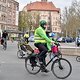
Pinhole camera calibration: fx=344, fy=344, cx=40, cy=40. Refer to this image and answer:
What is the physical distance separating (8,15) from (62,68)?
346ft

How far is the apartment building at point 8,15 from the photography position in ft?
352

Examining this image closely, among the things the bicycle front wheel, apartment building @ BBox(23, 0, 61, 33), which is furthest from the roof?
the bicycle front wheel

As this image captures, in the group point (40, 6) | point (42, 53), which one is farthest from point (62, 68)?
point (40, 6)

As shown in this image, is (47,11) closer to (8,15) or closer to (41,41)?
(8,15)

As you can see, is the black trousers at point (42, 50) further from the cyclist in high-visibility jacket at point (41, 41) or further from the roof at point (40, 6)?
the roof at point (40, 6)

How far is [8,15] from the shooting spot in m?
115

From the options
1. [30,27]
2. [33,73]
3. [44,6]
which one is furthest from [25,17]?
[33,73]

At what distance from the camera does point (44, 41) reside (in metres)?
11.4

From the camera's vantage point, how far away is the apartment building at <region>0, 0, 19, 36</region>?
4227 inches

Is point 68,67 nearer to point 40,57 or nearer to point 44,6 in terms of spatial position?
point 40,57

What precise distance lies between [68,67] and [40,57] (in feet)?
3.75

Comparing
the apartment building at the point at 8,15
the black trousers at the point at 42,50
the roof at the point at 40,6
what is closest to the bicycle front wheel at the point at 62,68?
the black trousers at the point at 42,50

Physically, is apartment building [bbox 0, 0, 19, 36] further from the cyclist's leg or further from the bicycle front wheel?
the bicycle front wheel

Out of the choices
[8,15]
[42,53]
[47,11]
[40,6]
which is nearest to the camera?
→ [42,53]
